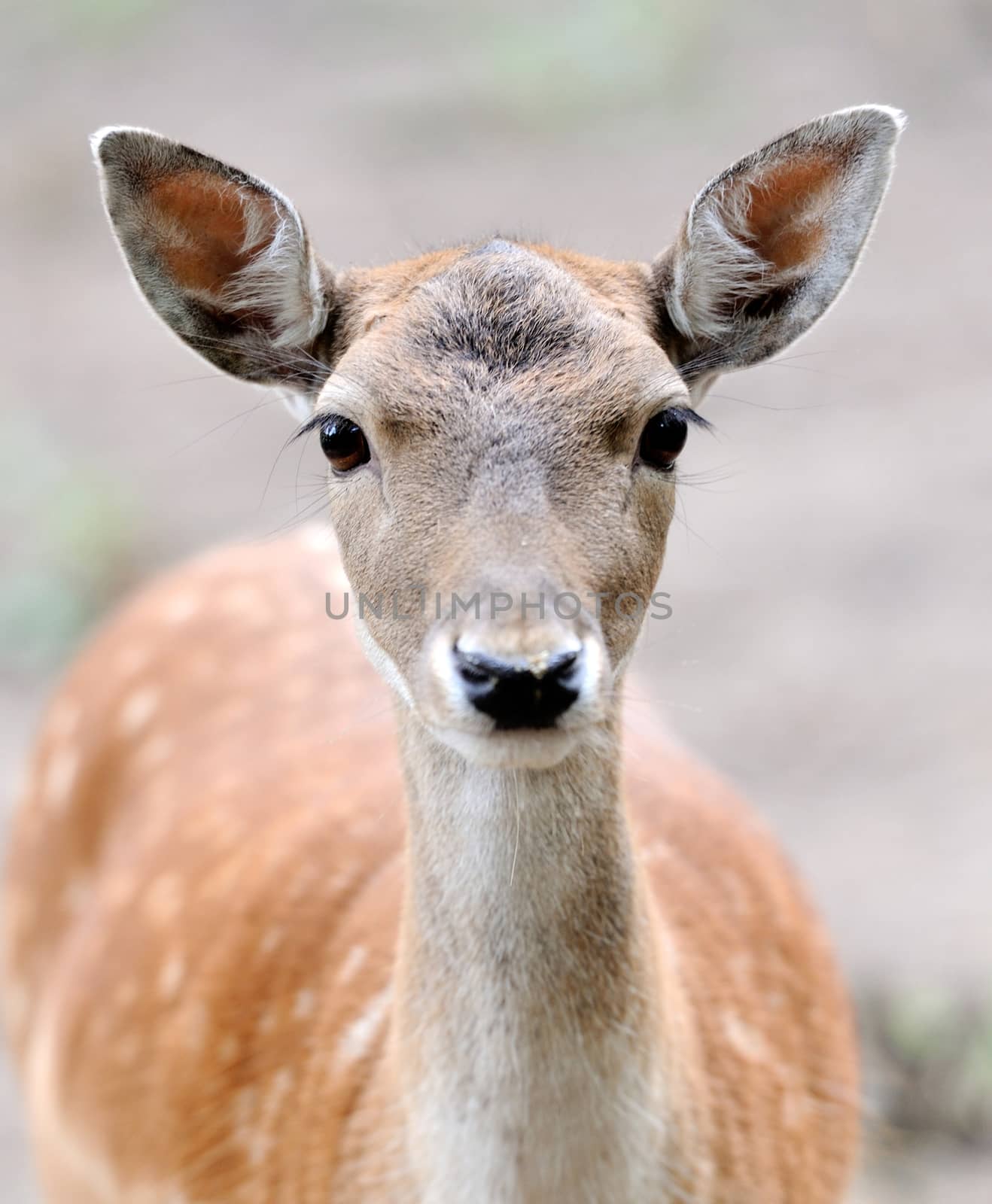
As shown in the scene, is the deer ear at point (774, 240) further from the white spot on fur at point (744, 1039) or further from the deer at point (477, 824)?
the white spot on fur at point (744, 1039)

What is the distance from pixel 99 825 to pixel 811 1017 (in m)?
1.89

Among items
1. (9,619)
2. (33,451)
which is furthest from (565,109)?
(9,619)


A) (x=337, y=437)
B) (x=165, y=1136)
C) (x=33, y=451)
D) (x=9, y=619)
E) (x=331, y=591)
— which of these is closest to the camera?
(x=337, y=437)

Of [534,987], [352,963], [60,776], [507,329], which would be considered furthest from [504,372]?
[60,776]

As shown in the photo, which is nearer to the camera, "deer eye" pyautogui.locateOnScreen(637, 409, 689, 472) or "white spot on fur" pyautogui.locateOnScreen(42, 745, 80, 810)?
"deer eye" pyautogui.locateOnScreen(637, 409, 689, 472)

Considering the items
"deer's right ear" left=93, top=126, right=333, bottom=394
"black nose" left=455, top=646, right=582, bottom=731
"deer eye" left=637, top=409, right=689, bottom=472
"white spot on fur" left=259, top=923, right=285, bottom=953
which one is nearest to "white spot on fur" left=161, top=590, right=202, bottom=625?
"white spot on fur" left=259, top=923, right=285, bottom=953

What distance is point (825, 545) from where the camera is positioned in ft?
22.7

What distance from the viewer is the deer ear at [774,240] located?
258 cm

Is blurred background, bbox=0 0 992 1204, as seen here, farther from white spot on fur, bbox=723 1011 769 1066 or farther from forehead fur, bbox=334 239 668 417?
white spot on fur, bbox=723 1011 769 1066

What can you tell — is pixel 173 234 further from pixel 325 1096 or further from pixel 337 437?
pixel 325 1096

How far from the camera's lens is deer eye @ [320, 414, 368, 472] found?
2439 mm

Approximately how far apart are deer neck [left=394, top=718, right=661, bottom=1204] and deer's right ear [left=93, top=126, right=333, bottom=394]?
2.60 feet

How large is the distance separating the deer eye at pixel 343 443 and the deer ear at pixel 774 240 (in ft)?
2.02

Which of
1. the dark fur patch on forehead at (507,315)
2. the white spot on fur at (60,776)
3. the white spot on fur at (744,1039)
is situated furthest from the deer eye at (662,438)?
the white spot on fur at (60,776)
